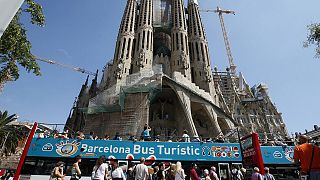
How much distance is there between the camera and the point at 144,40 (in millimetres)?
40281

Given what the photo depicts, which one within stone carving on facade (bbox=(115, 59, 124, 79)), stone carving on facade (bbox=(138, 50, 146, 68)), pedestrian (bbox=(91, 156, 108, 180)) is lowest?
pedestrian (bbox=(91, 156, 108, 180))

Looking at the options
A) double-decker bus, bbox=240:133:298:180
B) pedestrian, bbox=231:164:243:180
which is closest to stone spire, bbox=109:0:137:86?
pedestrian, bbox=231:164:243:180

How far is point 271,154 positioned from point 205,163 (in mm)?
4509

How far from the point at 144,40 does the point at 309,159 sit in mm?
38409

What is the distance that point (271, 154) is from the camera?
1333cm

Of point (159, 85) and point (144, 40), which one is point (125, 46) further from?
point (159, 85)

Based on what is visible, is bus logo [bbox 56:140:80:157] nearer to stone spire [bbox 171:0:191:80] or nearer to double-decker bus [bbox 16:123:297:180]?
double-decker bus [bbox 16:123:297:180]

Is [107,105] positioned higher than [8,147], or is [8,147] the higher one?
[107,105]

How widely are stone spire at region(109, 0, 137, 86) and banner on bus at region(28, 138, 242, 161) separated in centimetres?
2227

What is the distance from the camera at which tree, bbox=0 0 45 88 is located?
9.46m

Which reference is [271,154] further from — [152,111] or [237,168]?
[152,111]

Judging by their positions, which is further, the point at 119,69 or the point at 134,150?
the point at 119,69

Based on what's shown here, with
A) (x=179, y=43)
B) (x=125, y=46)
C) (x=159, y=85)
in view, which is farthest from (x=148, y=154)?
(x=179, y=43)

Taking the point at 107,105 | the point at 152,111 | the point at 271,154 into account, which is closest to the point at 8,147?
the point at 107,105
